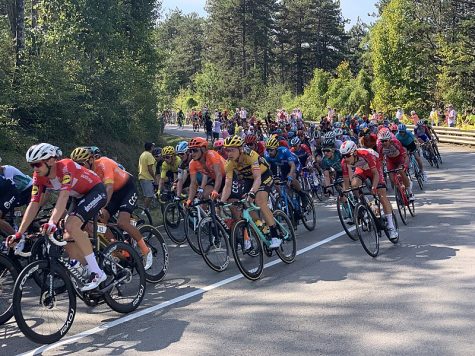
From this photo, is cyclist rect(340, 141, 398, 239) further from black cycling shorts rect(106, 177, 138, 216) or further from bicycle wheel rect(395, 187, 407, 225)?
black cycling shorts rect(106, 177, 138, 216)

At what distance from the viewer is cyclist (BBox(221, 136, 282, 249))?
842 cm

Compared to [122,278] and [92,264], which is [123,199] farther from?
[92,264]

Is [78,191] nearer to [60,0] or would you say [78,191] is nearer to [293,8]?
[60,0]

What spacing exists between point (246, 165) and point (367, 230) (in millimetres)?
2302

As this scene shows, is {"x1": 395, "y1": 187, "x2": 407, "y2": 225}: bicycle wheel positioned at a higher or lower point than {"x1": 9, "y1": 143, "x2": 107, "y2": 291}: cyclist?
lower

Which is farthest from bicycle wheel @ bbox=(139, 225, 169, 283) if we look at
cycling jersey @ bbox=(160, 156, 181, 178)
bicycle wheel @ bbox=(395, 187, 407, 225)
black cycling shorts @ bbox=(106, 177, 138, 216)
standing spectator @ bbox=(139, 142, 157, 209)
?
standing spectator @ bbox=(139, 142, 157, 209)

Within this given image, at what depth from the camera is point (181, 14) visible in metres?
132

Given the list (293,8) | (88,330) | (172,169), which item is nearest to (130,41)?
(172,169)

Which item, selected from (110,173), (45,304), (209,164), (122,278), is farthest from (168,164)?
(45,304)

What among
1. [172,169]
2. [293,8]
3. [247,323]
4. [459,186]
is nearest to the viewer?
[247,323]

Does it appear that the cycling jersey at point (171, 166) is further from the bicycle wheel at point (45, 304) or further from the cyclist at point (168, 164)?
the bicycle wheel at point (45, 304)

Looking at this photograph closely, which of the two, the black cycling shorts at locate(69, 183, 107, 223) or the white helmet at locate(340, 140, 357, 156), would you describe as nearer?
the black cycling shorts at locate(69, 183, 107, 223)

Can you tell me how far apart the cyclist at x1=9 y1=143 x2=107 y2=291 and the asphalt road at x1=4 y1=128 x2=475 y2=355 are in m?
0.78

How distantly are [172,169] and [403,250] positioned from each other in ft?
19.3
